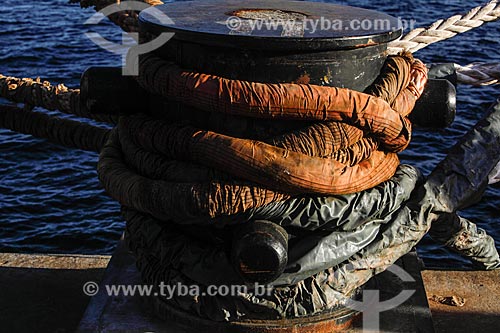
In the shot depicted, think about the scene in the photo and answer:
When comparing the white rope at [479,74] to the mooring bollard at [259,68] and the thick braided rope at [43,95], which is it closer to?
the mooring bollard at [259,68]

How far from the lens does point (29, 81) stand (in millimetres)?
4160

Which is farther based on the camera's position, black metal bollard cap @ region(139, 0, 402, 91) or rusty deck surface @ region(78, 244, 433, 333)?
rusty deck surface @ region(78, 244, 433, 333)

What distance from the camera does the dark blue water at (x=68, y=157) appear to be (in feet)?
20.7

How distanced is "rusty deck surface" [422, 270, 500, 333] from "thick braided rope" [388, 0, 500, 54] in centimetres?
98

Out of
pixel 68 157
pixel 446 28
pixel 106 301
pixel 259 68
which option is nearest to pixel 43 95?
pixel 106 301

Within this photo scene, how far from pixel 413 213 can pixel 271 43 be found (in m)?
0.84

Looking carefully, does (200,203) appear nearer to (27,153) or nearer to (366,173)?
(366,173)

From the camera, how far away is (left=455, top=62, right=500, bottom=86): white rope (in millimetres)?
3223

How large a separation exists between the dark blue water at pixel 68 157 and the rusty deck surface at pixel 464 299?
8.23 feet

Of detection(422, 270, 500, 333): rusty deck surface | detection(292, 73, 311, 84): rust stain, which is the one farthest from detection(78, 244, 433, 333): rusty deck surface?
detection(292, 73, 311, 84): rust stain

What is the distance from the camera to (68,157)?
782 cm

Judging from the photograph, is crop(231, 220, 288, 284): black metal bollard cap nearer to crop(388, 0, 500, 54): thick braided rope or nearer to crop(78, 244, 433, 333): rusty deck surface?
crop(78, 244, 433, 333): rusty deck surface

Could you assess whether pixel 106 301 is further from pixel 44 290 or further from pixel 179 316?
pixel 44 290

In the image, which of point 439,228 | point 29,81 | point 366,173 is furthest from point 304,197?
point 29,81
